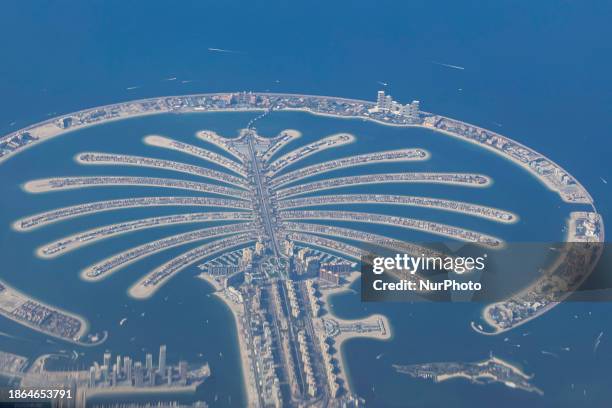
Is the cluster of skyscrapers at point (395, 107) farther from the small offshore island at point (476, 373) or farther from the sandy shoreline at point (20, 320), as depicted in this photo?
the sandy shoreline at point (20, 320)

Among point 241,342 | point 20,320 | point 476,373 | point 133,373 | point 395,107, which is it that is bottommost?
point 476,373

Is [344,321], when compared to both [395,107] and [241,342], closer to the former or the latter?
[241,342]

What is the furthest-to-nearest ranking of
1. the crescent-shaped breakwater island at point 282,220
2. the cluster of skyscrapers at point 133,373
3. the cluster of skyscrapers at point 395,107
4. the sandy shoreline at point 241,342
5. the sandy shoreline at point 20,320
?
the cluster of skyscrapers at point 395,107
the crescent-shaped breakwater island at point 282,220
the sandy shoreline at point 20,320
the sandy shoreline at point 241,342
the cluster of skyscrapers at point 133,373

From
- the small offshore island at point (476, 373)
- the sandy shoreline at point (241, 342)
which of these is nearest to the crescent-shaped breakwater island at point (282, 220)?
the sandy shoreline at point (241, 342)

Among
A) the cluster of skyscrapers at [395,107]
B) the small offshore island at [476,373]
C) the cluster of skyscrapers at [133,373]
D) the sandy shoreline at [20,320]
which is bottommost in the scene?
the small offshore island at [476,373]

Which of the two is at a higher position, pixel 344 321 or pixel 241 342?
pixel 344 321

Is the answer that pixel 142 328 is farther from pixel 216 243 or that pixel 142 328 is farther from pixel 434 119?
pixel 434 119

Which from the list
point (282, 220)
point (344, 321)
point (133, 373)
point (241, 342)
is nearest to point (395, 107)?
point (282, 220)

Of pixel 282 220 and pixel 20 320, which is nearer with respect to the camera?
pixel 20 320
